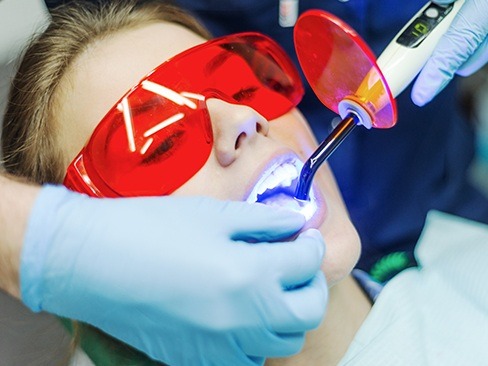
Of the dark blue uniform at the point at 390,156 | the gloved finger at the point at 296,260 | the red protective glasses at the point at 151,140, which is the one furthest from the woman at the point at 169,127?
the dark blue uniform at the point at 390,156

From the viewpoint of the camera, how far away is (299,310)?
1.02m

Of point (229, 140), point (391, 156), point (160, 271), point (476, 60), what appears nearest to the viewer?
point (160, 271)

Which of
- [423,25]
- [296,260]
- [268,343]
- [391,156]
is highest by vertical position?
[423,25]

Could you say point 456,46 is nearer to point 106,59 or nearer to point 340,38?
point 340,38

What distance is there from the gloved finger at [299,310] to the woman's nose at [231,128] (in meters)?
0.28

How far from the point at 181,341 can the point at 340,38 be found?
0.59 m

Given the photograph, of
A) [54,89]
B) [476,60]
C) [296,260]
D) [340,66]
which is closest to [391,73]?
[340,66]

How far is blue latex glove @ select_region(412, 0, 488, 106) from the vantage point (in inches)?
52.6

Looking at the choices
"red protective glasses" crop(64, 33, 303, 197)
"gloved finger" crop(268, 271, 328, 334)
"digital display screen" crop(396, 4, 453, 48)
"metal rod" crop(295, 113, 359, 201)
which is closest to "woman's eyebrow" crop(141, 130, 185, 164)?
"red protective glasses" crop(64, 33, 303, 197)

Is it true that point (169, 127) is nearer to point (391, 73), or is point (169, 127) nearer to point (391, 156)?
point (391, 73)

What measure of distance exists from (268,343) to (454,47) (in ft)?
2.43

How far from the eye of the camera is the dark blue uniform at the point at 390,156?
167 cm

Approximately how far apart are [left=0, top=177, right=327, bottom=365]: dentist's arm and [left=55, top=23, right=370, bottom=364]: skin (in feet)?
0.49

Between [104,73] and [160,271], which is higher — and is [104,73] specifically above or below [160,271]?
above
